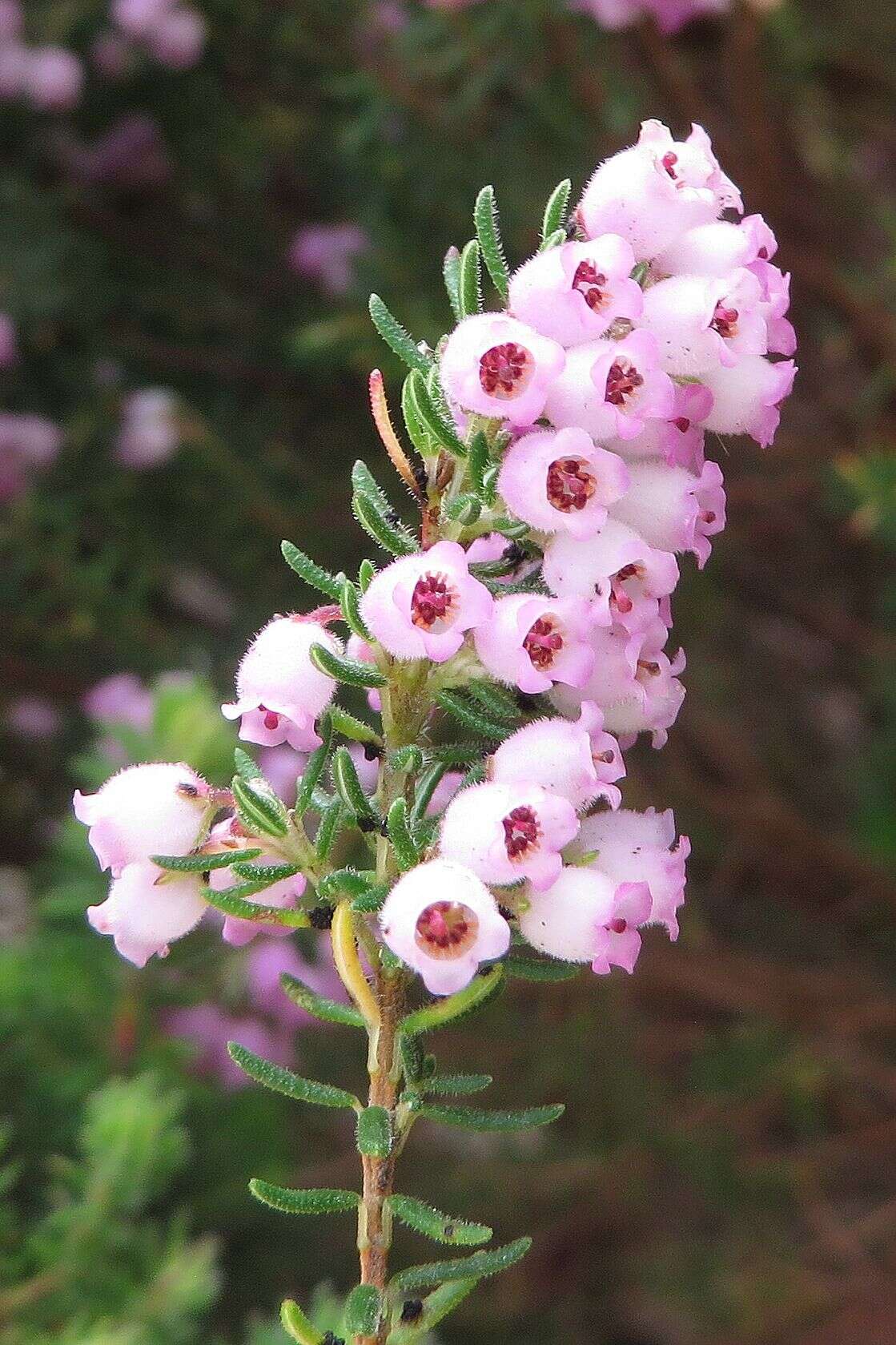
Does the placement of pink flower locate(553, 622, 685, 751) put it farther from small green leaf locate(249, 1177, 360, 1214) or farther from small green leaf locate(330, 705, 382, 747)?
small green leaf locate(249, 1177, 360, 1214)

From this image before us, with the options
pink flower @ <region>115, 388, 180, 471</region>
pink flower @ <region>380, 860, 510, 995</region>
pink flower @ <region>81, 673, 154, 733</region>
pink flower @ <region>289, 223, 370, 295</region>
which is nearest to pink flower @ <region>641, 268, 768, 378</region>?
pink flower @ <region>380, 860, 510, 995</region>

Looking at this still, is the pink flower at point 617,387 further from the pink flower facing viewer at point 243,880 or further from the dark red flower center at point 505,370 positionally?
the pink flower facing viewer at point 243,880

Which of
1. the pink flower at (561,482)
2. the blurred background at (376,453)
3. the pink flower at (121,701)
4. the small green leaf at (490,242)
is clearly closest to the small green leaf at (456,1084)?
Answer: the pink flower at (561,482)

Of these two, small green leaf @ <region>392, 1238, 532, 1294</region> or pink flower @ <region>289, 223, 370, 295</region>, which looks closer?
small green leaf @ <region>392, 1238, 532, 1294</region>

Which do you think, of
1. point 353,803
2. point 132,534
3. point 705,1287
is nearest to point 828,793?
point 705,1287

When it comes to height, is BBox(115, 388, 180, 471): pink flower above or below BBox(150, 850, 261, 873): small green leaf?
above

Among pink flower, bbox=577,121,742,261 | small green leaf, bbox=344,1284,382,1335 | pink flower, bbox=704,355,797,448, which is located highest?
pink flower, bbox=577,121,742,261

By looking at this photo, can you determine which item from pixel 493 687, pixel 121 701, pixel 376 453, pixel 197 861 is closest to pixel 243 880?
pixel 197 861
